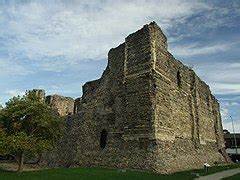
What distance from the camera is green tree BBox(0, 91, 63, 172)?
17.0 meters

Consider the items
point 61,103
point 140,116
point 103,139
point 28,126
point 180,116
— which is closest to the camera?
point 140,116

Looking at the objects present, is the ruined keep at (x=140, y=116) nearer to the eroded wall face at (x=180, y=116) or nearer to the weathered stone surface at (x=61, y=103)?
the eroded wall face at (x=180, y=116)

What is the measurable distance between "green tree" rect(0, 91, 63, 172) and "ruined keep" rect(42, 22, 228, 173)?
3.92 m

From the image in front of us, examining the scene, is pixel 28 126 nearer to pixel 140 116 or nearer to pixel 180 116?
pixel 140 116

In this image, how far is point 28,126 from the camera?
18.6 m

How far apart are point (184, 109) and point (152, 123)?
7073 millimetres

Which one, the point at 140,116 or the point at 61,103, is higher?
the point at 61,103

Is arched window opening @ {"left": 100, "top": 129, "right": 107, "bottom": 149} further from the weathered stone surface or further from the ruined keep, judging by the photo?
the weathered stone surface

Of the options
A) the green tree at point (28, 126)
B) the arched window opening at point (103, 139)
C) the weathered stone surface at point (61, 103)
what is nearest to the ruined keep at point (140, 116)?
the arched window opening at point (103, 139)

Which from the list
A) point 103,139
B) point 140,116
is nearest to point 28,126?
point 103,139

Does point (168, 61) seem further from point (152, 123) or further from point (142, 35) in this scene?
point (152, 123)

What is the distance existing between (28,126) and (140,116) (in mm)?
7453

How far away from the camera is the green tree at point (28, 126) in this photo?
1702 centimetres

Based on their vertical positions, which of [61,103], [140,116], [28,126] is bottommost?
[28,126]
